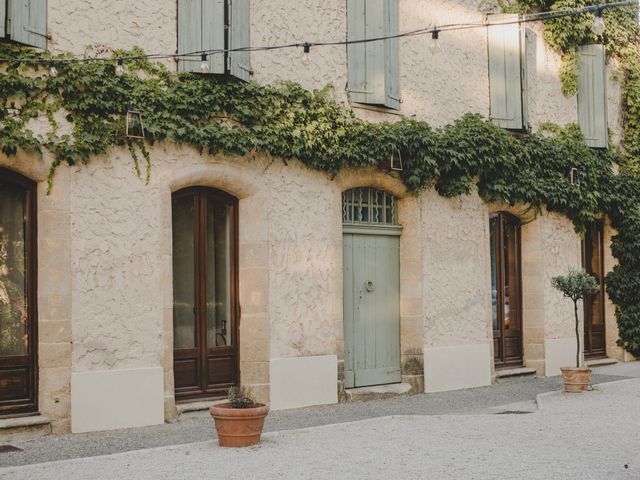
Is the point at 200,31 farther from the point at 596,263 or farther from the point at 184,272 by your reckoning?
the point at 596,263

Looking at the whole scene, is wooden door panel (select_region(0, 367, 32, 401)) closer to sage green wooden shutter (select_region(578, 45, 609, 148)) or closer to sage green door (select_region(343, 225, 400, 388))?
sage green door (select_region(343, 225, 400, 388))

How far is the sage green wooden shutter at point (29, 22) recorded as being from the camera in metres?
8.16

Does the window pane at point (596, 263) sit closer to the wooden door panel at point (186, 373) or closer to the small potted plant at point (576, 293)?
the small potted plant at point (576, 293)

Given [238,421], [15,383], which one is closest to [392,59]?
[238,421]

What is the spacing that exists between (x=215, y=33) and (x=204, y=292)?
2919 millimetres

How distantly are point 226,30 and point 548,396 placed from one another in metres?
5.92

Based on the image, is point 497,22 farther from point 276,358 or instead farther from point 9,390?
point 9,390

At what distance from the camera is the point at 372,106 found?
37.3 ft

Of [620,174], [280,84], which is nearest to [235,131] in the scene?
[280,84]

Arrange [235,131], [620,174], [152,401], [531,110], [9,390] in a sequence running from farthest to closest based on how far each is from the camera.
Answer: [620,174], [531,110], [235,131], [152,401], [9,390]

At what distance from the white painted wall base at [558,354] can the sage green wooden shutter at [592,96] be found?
11.6 feet

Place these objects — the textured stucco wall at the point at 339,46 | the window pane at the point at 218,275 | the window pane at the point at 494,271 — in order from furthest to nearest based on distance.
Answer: the window pane at the point at 494,271 < the window pane at the point at 218,275 < the textured stucco wall at the point at 339,46

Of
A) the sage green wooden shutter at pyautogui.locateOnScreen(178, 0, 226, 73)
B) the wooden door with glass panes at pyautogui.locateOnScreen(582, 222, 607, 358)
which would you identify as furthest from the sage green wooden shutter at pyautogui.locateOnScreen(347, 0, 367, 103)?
the wooden door with glass panes at pyautogui.locateOnScreen(582, 222, 607, 358)

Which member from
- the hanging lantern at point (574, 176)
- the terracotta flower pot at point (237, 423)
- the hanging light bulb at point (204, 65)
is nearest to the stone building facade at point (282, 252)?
the hanging light bulb at point (204, 65)
